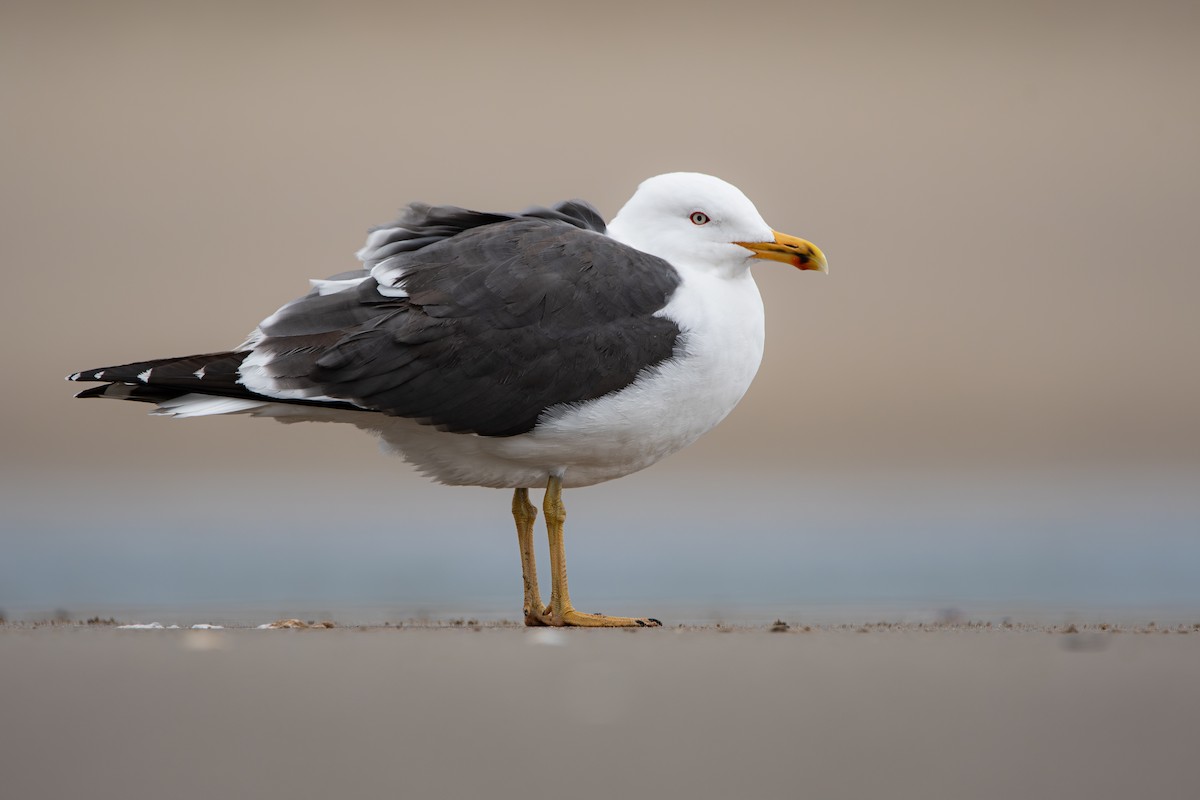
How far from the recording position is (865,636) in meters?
5.64

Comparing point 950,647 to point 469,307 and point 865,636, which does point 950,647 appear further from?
point 469,307

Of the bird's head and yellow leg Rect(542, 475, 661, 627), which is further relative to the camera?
the bird's head

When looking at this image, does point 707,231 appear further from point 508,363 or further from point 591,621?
point 591,621

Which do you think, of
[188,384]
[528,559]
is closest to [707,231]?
[528,559]

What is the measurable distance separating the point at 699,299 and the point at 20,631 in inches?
105

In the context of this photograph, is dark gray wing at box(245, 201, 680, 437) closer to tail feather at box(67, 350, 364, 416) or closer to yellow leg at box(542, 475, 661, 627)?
tail feather at box(67, 350, 364, 416)

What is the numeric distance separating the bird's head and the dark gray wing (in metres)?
0.42

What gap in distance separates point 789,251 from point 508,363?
127 centimetres

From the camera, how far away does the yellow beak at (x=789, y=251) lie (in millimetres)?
6742

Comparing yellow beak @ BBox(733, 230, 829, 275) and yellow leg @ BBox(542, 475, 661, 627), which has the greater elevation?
yellow beak @ BBox(733, 230, 829, 275)

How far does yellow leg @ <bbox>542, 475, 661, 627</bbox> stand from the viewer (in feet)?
21.1

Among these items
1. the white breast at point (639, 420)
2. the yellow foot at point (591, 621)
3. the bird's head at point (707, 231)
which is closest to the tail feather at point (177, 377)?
the white breast at point (639, 420)

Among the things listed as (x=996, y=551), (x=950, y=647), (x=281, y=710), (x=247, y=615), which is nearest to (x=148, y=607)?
(x=247, y=615)

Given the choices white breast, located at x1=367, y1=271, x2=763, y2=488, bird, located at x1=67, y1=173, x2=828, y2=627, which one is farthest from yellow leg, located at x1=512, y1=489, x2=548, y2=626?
white breast, located at x1=367, y1=271, x2=763, y2=488
